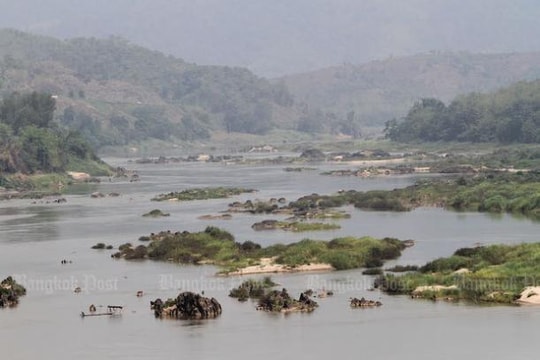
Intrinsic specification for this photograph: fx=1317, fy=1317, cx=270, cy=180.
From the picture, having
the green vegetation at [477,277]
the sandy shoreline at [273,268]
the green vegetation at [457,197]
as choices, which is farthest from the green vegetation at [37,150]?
the green vegetation at [477,277]

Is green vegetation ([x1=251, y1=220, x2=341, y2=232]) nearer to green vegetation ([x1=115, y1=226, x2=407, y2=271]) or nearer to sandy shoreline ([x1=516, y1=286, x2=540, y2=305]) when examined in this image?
green vegetation ([x1=115, y1=226, x2=407, y2=271])

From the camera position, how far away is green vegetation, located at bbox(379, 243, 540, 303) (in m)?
51.0

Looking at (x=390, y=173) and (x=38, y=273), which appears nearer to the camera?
(x=38, y=273)

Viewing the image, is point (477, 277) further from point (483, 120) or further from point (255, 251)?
point (483, 120)

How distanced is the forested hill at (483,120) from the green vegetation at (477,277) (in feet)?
323

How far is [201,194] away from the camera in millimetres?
105125

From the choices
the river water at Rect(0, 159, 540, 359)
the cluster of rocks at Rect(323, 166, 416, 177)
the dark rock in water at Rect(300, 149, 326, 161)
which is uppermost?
the dark rock in water at Rect(300, 149, 326, 161)

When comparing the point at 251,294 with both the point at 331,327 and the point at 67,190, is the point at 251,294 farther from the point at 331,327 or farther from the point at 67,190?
the point at 67,190

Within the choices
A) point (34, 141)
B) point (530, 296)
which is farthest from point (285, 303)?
point (34, 141)

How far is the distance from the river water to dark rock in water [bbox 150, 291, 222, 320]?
18.9 inches

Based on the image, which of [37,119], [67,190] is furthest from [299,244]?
[37,119]

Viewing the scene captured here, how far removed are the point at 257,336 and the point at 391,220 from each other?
122 ft

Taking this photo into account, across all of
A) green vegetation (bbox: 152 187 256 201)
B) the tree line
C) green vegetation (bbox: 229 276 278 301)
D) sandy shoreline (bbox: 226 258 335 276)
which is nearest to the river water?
green vegetation (bbox: 229 276 278 301)

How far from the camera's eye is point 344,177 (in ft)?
420
